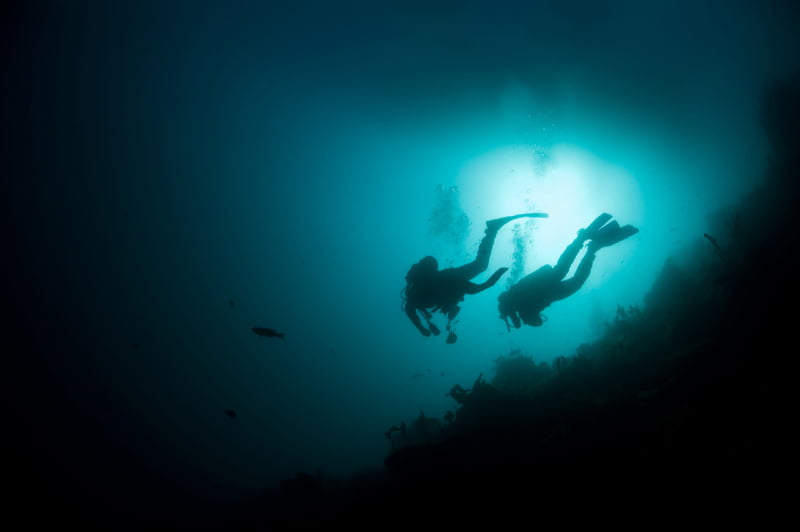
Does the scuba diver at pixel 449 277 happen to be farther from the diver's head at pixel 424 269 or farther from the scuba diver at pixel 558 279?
the scuba diver at pixel 558 279

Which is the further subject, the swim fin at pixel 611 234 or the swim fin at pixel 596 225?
the swim fin at pixel 596 225

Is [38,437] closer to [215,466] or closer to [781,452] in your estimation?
[215,466]

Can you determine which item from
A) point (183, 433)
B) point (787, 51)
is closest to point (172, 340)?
point (183, 433)

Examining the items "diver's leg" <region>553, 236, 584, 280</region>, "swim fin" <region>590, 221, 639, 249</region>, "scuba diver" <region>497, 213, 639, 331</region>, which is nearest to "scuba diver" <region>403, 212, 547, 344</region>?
"scuba diver" <region>497, 213, 639, 331</region>

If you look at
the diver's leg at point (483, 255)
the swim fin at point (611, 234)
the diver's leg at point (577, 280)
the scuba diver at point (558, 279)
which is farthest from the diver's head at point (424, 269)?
the swim fin at point (611, 234)

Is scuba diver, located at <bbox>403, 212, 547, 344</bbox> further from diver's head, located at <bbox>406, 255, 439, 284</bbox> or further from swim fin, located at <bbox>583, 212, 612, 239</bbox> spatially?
swim fin, located at <bbox>583, 212, 612, 239</bbox>

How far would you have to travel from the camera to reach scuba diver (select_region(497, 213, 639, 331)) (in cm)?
678

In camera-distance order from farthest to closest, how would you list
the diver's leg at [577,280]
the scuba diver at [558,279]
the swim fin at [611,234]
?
the diver's leg at [577,280] → the scuba diver at [558,279] → the swim fin at [611,234]

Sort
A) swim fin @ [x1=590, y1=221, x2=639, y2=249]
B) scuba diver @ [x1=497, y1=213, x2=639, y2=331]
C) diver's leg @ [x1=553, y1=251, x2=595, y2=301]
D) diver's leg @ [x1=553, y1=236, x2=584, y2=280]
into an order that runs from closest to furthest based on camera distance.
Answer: swim fin @ [x1=590, y1=221, x2=639, y2=249], scuba diver @ [x1=497, y1=213, x2=639, y2=331], diver's leg @ [x1=553, y1=236, x2=584, y2=280], diver's leg @ [x1=553, y1=251, x2=595, y2=301]

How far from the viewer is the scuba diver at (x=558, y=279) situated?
678 centimetres

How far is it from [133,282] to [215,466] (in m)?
45.4

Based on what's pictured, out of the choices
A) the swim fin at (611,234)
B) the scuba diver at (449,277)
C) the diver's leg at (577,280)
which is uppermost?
the scuba diver at (449,277)

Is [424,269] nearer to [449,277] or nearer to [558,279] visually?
[449,277]

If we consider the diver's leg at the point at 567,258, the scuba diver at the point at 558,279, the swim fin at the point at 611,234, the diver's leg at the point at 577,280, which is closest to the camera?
the swim fin at the point at 611,234
